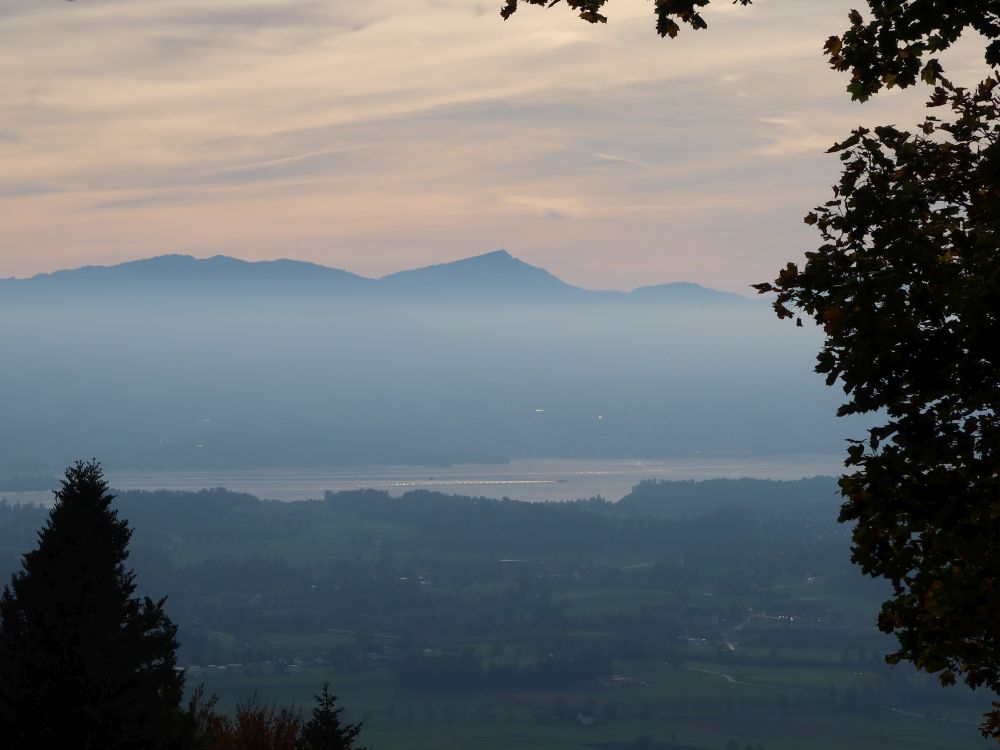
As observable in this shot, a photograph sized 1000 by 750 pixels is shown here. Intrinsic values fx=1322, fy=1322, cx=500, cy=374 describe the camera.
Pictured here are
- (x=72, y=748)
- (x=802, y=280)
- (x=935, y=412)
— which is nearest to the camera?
(x=935, y=412)

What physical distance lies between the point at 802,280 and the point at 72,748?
51.9ft

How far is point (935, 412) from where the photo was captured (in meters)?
13.3

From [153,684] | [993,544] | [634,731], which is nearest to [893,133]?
[993,544]

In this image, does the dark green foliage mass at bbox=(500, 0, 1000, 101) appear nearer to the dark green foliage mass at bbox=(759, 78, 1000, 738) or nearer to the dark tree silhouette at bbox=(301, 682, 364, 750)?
the dark green foliage mass at bbox=(759, 78, 1000, 738)

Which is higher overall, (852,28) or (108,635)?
(852,28)

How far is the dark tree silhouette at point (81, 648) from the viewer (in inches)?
908

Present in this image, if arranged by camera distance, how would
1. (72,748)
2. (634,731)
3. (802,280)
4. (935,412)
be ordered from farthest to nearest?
(634,731)
(72,748)
(802,280)
(935,412)

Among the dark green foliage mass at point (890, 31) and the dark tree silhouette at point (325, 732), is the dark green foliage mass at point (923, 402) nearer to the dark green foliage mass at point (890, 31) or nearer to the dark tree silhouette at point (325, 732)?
the dark green foliage mass at point (890, 31)

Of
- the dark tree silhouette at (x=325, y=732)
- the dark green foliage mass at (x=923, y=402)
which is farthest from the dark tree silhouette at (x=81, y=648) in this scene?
the dark green foliage mass at (x=923, y=402)

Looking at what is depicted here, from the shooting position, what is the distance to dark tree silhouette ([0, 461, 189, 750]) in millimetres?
23062

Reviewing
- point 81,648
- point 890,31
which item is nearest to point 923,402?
point 890,31

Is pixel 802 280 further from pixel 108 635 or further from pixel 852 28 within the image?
pixel 108 635

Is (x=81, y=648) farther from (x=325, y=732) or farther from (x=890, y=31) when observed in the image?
(x=890, y=31)

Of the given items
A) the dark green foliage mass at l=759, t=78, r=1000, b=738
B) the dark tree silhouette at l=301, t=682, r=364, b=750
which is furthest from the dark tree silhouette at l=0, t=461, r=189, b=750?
the dark green foliage mass at l=759, t=78, r=1000, b=738
